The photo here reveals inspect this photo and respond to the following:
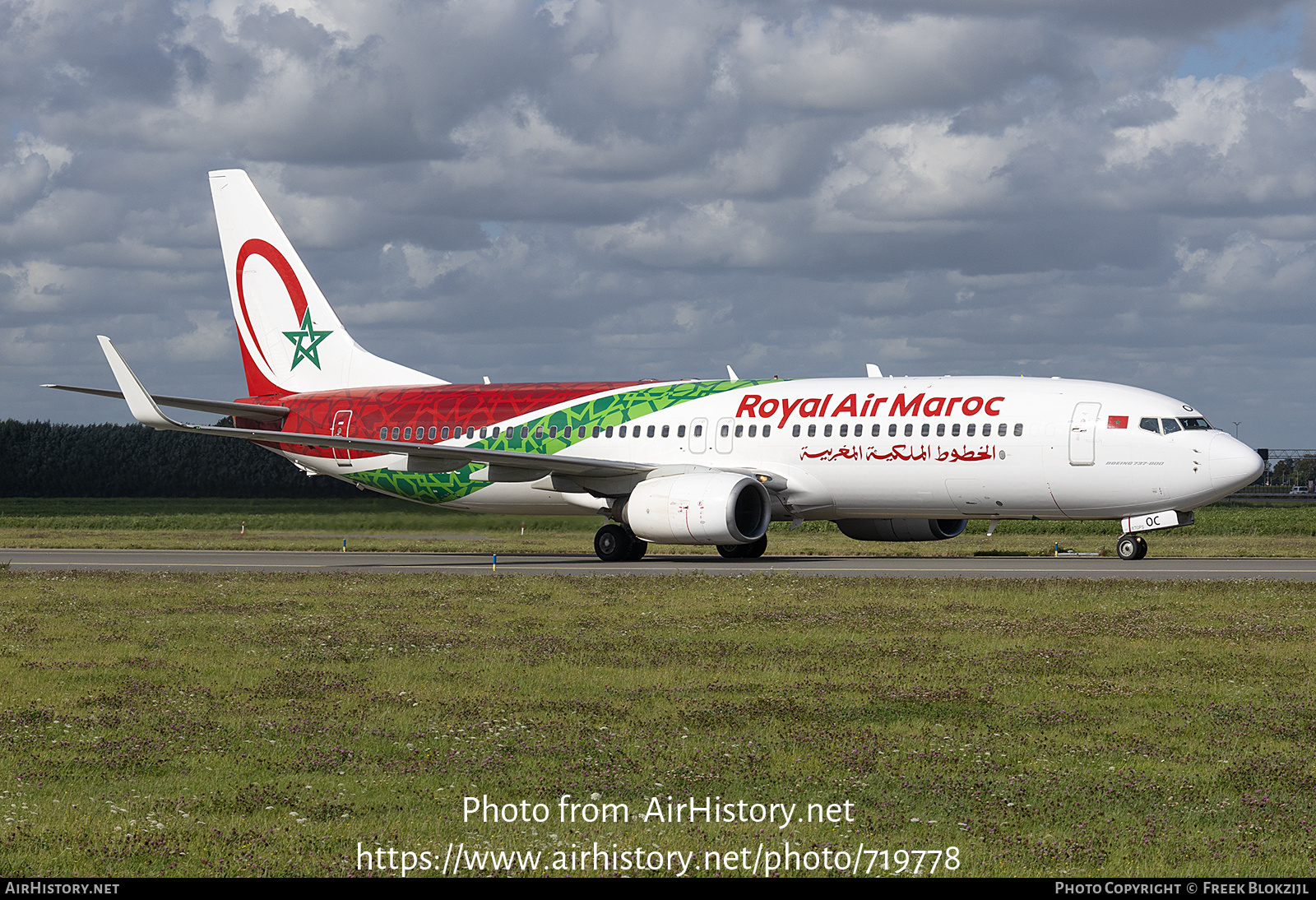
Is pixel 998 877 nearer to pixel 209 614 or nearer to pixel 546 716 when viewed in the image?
pixel 546 716

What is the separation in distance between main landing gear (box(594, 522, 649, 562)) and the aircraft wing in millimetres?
1286

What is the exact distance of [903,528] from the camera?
32656mm

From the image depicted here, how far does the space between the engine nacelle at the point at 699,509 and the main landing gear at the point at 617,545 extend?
1.25 meters

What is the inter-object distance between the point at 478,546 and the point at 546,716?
2894cm

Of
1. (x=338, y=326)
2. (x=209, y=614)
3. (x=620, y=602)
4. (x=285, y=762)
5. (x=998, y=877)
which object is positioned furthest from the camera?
(x=338, y=326)

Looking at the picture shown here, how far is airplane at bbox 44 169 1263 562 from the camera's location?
1085 inches

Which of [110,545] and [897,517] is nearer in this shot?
[897,517]

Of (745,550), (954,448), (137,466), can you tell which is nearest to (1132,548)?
(954,448)

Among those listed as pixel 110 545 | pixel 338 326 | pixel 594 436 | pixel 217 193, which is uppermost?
pixel 217 193

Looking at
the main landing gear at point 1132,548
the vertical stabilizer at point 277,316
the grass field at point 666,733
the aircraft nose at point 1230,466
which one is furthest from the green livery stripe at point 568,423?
the grass field at point 666,733

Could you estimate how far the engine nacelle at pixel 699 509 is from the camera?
93.3ft

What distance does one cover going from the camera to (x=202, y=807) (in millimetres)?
7953

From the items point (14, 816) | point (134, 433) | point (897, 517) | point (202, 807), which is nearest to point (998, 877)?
point (202, 807)

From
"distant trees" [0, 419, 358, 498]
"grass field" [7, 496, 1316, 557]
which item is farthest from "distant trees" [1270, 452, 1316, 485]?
"distant trees" [0, 419, 358, 498]
